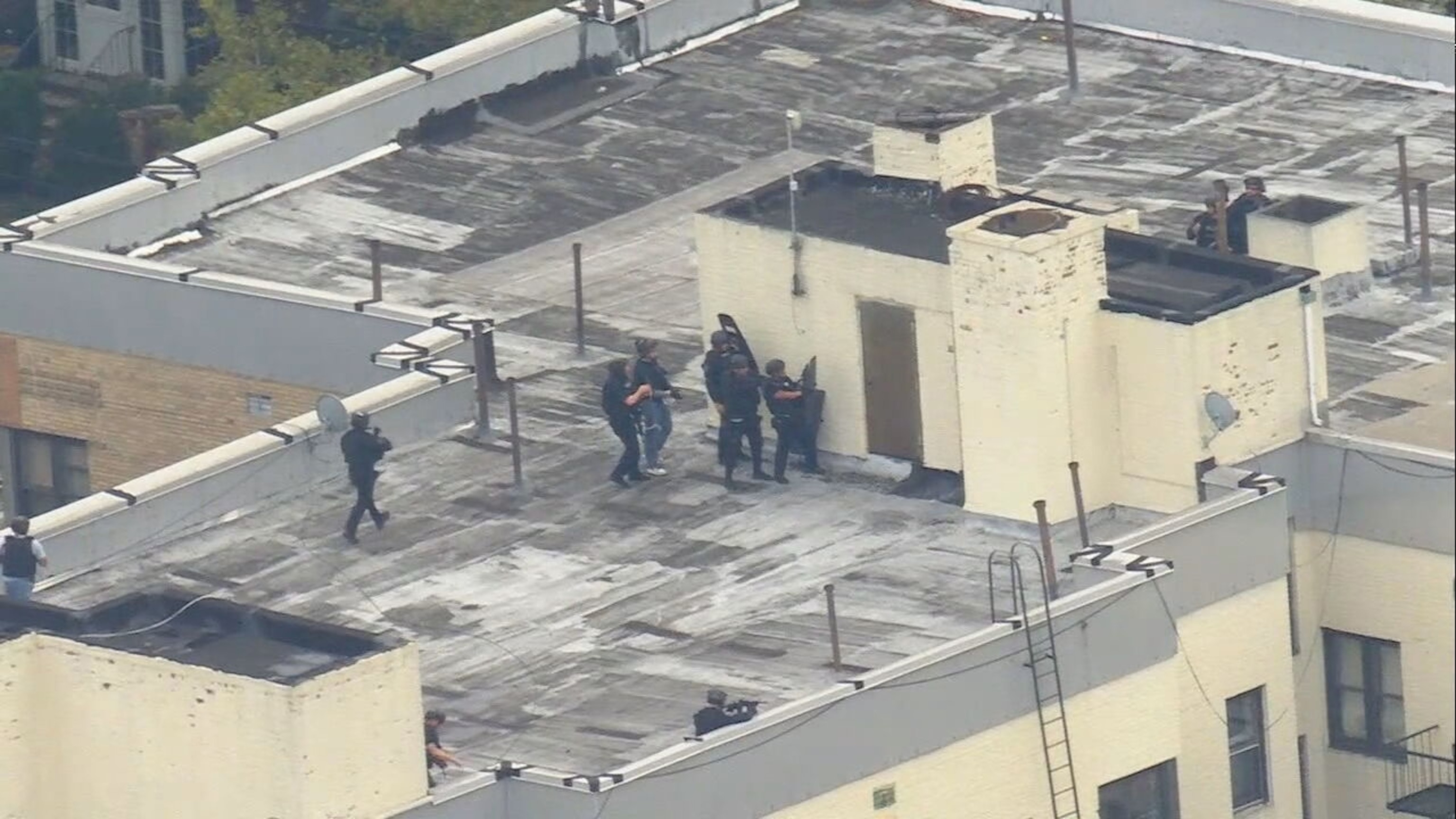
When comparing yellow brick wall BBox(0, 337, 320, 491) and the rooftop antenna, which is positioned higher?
the rooftop antenna

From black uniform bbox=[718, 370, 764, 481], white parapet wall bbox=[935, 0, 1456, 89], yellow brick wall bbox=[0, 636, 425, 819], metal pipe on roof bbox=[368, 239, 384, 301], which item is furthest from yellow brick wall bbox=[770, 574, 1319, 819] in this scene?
white parapet wall bbox=[935, 0, 1456, 89]

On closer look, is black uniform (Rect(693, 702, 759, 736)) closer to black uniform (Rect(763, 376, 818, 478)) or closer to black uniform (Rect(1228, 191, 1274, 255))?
black uniform (Rect(763, 376, 818, 478))

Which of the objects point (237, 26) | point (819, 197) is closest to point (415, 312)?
point (819, 197)

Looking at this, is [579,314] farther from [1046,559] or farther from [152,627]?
[152,627]

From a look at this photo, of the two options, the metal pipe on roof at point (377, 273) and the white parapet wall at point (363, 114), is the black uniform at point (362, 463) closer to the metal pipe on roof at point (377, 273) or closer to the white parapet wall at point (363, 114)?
the metal pipe on roof at point (377, 273)

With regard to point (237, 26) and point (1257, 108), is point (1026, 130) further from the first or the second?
point (237, 26)

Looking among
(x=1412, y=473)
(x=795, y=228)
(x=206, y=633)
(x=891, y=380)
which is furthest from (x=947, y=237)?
(x=206, y=633)
